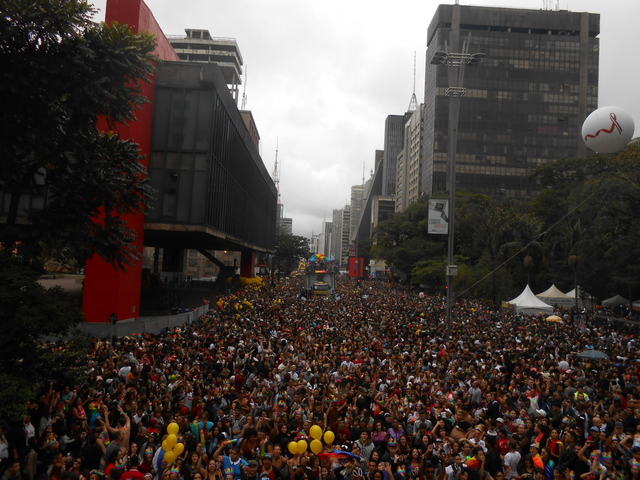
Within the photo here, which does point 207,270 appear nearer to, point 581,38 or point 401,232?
point 401,232

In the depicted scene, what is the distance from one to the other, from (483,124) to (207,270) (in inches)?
2276

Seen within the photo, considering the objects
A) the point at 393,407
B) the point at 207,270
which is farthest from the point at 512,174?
the point at 393,407

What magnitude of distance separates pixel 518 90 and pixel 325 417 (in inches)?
3662

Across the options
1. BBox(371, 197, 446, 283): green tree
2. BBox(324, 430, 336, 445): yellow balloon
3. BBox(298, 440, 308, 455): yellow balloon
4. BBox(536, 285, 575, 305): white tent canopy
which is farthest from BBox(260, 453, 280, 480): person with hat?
BBox(371, 197, 446, 283): green tree

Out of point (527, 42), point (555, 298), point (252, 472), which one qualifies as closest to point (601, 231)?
point (555, 298)

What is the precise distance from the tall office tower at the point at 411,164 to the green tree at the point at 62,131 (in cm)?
9948

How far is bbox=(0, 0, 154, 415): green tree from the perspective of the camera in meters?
10.1

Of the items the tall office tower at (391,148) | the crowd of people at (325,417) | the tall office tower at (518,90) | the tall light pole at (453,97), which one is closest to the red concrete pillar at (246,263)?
the tall light pole at (453,97)

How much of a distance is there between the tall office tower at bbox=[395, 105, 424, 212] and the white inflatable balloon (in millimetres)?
90356

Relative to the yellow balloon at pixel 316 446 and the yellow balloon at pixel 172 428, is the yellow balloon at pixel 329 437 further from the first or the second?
the yellow balloon at pixel 172 428

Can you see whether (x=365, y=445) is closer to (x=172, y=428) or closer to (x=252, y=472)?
(x=252, y=472)

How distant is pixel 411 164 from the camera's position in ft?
394

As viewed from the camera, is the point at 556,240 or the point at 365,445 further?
the point at 556,240

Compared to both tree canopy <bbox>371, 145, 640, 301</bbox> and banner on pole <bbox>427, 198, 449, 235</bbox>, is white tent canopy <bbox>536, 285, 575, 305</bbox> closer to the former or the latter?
tree canopy <bbox>371, 145, 640, 301</bbox>
